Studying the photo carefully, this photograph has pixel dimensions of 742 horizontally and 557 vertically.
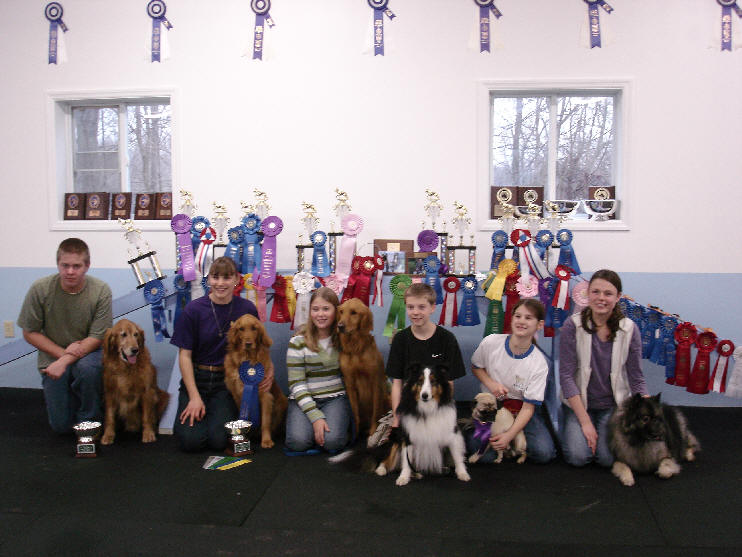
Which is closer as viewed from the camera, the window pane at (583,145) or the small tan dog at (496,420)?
the small tan dog at (496,420)

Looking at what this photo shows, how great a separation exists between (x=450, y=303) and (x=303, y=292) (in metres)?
0.97

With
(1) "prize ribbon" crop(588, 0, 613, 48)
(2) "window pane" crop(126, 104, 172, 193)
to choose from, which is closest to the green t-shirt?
(2) "window pane" crop(126, 104, 172, 193)

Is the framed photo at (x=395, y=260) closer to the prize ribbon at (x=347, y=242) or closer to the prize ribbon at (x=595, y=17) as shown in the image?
the prize ribbon at (x=347, y=242)

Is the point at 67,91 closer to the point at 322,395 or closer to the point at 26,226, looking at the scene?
the point at 26,226

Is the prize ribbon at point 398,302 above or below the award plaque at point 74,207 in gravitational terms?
below

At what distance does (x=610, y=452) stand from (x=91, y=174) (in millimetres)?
4417

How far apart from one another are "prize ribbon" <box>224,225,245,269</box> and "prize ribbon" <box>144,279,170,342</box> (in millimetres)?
475

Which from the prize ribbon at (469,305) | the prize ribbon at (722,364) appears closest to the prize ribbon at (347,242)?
the prize ribbon at (469,305)

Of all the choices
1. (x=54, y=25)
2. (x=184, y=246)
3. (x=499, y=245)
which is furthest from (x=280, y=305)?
(x=54, y=25)

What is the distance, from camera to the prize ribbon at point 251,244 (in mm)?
3936

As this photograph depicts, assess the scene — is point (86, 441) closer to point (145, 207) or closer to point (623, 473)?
point (145, 207)

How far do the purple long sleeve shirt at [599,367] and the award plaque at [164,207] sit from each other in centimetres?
318

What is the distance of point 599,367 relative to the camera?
3.06 m

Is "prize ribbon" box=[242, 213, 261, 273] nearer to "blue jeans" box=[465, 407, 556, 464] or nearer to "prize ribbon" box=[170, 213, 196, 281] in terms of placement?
"prize ribbon" box=[170, 213, 196, 281]
